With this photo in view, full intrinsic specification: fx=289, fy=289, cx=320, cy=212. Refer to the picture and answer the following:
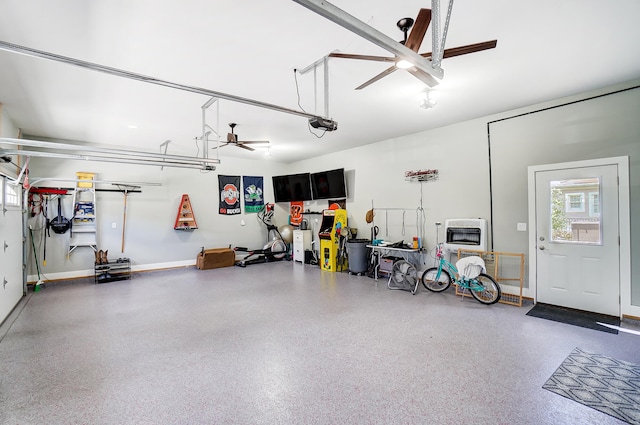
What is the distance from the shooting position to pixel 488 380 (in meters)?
2.53

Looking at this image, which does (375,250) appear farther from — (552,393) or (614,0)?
(614,0)

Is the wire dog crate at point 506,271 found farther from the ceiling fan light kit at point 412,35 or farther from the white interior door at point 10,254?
the white interior door at point 10,254

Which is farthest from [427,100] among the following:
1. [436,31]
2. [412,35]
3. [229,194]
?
[229,194]

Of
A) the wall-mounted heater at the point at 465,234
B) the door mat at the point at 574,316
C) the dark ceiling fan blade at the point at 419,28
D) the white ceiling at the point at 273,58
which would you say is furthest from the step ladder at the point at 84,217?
the door mat at the point at 574,316

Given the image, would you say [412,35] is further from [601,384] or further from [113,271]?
[113,271]

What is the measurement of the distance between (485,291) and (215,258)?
6.49 m

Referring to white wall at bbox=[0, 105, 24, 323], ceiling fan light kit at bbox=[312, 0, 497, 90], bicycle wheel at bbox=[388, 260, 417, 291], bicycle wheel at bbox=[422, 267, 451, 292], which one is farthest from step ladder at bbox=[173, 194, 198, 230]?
ceiling fan light kit at bbox=[312, 0, 497, 90]

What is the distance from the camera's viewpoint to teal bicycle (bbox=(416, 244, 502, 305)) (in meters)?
4.65

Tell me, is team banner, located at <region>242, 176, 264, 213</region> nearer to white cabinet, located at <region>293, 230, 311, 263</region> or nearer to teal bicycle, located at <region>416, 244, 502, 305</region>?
white cabinet, located at <region>293, 230, 311, 263</region>

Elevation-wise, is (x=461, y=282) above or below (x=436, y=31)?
below

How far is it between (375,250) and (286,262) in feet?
10.5

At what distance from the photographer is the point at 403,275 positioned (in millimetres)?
5582

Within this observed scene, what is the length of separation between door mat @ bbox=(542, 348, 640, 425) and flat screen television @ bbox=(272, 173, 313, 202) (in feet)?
22.4

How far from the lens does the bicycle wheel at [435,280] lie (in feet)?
17.2
